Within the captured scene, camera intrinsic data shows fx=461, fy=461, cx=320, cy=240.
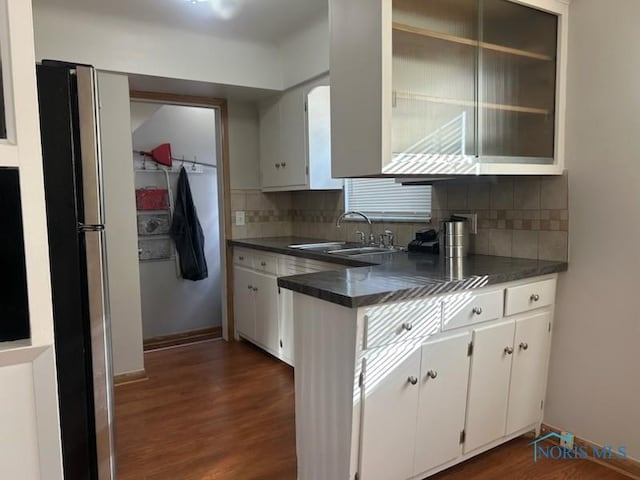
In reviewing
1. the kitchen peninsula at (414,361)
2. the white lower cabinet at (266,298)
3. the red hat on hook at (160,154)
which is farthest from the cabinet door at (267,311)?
the red hat on hook at (160,154)

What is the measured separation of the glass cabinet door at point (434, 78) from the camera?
6.26 feet

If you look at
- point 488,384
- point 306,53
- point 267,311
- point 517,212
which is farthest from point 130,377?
point 517,212

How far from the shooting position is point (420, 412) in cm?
182

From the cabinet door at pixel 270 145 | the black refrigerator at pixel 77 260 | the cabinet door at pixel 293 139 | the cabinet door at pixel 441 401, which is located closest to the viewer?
the black refrigerator at pixel 77 260

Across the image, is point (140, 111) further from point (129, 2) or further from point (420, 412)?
point (420, 412)

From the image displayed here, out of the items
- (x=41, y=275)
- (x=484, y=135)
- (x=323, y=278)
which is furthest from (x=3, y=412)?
(x=484, y=135)

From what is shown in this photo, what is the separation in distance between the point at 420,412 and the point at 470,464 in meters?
0.54

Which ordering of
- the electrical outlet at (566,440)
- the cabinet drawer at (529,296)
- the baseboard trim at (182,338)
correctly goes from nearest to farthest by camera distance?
1. the cabinet drawer at (529,296)
2. the electrical outlet at (566,440)
3. the baseboard trim at (182,338)

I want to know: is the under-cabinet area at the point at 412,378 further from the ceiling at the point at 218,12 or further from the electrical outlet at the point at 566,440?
the ceiling at the point at 218,12

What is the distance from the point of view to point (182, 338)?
479 centimetres

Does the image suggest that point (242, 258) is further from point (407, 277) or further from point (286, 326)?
point (407, 277)

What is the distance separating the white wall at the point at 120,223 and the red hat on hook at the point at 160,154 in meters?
1.73

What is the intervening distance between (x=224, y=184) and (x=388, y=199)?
153 centimetres

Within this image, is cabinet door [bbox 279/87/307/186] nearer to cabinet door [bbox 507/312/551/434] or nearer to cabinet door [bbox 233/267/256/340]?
cabinet door [bbox 233/267/256/340]
